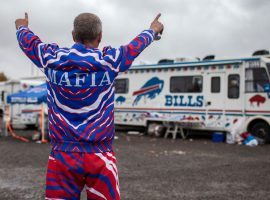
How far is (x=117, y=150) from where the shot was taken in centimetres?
1209

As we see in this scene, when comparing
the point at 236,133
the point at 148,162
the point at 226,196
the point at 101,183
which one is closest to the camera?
the point at 101,183

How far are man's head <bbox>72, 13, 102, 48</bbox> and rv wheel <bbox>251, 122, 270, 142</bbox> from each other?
12862 millimetres

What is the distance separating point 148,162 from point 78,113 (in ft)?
23.9

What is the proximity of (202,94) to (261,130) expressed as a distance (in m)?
2.73

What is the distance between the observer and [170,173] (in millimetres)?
8188

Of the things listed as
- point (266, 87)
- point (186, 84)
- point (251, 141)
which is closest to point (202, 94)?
point (186, 84)

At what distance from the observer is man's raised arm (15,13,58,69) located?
2.70m

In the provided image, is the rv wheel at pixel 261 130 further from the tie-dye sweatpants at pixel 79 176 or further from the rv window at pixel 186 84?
the tie-dye sweatpants at pixel 79 176

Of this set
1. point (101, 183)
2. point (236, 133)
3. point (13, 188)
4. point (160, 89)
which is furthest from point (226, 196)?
point (160, 89)

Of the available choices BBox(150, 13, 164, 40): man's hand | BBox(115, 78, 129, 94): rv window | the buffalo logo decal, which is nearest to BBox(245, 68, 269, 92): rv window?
the buffalo logo decal

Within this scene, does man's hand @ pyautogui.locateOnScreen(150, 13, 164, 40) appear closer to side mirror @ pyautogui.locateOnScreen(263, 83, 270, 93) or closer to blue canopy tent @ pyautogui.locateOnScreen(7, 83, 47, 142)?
blue canopy tent @ pyautogui.locateOnScreen(7, 83, 47, 142)

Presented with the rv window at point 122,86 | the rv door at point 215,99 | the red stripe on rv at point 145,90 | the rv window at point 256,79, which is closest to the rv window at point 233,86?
the rv door at point 215,99

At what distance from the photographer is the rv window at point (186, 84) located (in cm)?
1647

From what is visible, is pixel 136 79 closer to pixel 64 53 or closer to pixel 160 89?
pixel 160 89
